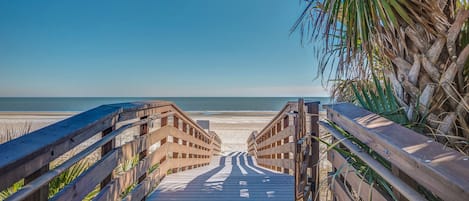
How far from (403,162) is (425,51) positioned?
0.82 meters

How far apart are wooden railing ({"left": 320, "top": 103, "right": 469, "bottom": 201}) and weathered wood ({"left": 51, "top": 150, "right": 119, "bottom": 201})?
4.72ft

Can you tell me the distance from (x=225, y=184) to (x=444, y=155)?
2622mm

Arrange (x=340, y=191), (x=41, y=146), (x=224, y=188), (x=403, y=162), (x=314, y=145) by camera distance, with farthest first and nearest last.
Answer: (x=224, y=188) < (x=314, y=145) < (x=340, y=191) < (x=41, y=146) < (x=403, y=162)

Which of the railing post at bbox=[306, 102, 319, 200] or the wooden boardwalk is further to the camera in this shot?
the wooden boardwalk

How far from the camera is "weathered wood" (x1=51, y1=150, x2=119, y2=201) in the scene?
1277 mm

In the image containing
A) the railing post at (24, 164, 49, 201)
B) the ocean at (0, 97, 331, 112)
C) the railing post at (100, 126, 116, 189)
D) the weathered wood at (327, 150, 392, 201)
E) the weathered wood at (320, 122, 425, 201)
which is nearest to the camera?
the weathered wood at (320, 122, 425, 201)

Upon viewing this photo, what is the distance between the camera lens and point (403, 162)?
0.89 m

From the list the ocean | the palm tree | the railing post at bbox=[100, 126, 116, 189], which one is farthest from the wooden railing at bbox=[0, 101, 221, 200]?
the ocean

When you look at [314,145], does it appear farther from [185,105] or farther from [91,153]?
[185,105]

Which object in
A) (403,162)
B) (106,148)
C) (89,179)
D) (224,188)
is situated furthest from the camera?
(224,188)

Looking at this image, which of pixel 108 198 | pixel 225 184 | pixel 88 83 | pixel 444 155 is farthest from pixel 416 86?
pixel 88 83

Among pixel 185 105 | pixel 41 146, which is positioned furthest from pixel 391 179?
pixel 185 105

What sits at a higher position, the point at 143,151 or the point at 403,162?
the point at 403,162

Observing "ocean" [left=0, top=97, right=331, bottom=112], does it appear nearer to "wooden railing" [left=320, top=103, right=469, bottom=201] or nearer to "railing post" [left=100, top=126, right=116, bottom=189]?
"wooden railing" [left=320, top=103, right=469, bottom=201]
